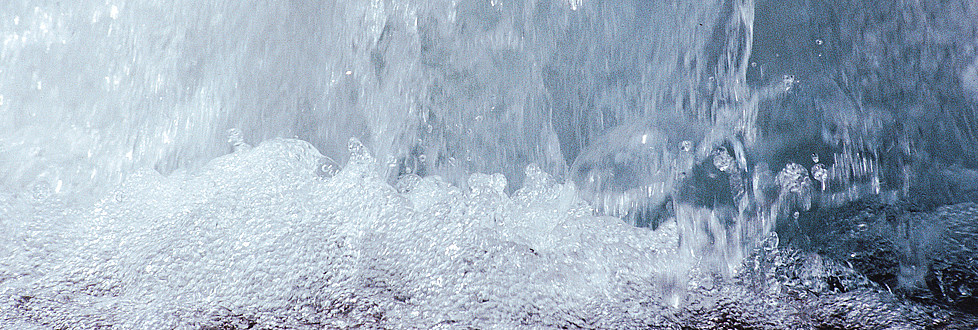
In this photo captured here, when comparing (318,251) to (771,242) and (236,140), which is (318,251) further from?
(771,242)

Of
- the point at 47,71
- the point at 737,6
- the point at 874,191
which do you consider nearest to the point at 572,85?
the point at 737,6

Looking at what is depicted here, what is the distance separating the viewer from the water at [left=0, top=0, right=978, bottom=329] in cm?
120

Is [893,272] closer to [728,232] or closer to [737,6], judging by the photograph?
[728,232]

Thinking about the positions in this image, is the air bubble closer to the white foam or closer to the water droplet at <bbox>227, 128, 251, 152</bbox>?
the white foam

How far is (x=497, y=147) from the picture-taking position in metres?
1.63

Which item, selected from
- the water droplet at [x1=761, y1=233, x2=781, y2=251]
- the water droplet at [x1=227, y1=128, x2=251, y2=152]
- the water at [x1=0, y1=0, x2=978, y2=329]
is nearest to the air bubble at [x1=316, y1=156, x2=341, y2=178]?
the water at [x1=0, y1=0, x2=978, y2=329]

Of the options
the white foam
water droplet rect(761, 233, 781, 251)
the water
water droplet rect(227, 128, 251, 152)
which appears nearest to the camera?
the white foam

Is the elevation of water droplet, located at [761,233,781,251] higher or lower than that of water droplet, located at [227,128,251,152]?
lower

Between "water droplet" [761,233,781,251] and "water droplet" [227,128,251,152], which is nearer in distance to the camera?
"water droplet" [761,233,781,251]

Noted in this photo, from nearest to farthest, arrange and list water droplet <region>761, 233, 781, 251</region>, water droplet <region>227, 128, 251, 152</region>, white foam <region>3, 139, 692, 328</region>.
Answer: white foam <region>3, 139, 692, 328</region>, water droplet <region>761, 233, 781, 251</region>, water droplet <region>227, 128, 251, 152</region>

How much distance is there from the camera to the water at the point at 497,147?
120 cm

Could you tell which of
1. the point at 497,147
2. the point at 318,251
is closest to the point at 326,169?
the point at 318,251

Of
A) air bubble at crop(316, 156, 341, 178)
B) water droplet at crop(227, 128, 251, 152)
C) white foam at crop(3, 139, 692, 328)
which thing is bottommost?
white foam at crop(3, 139, 692, 328)

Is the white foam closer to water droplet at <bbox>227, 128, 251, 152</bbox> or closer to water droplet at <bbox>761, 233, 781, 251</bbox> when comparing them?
water droplet at <bbox>227, 128, 251, 152</bbox>
